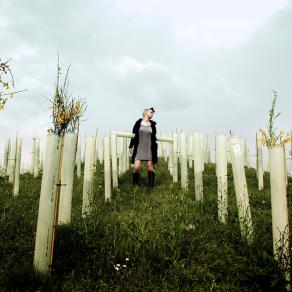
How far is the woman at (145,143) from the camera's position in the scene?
26.6ft

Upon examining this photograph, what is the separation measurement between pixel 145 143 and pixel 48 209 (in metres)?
5.06

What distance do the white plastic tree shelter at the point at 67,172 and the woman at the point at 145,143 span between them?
13.2 feet

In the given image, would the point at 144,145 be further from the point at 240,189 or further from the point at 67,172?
the point at 67,172

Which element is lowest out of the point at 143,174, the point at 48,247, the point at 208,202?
the point at 48,247

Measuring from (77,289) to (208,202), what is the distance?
3.27m

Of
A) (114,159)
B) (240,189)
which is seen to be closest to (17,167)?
(114,159)

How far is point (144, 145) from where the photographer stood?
26.7 feet

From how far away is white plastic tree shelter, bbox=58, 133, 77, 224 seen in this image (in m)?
3.86

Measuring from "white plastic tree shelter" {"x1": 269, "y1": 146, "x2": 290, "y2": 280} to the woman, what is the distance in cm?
486

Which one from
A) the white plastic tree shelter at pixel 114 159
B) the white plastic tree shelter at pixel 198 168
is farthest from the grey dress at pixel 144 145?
the white plastic tree shelter at pixel 198 168

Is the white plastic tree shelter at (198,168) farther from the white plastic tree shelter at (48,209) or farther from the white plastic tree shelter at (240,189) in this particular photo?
the white plastic tree shelter at (48,209)

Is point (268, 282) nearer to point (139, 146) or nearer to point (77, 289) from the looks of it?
point (77, 289)

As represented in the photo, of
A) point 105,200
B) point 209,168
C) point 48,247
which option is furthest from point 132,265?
point 209,168

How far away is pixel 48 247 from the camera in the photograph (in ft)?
10.4
